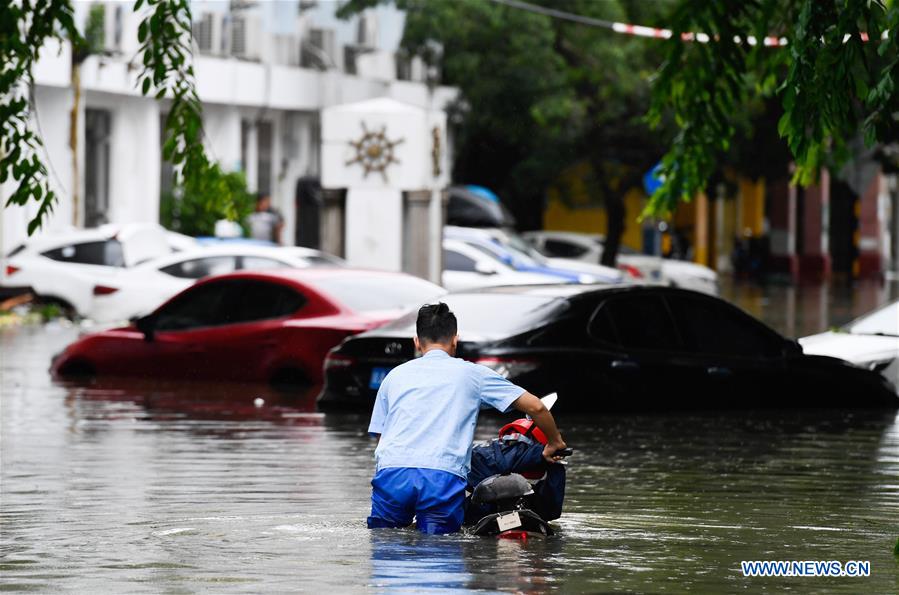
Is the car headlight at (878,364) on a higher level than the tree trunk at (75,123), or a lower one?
lower

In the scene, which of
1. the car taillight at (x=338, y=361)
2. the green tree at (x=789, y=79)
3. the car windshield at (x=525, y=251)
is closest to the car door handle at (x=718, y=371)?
the green tree at (x=789, y=79)

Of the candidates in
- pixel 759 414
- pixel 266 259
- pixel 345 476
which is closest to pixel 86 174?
pixel 266 259

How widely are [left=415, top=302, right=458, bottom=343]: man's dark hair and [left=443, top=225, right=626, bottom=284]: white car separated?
78.5 ft

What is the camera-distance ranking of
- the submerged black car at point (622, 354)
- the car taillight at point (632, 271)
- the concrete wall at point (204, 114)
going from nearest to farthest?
the submerged black car at point (622, 354) → the concrete wall at point (204, 114) → the car taillight at point (632, 271)

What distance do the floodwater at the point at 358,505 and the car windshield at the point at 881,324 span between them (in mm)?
2207

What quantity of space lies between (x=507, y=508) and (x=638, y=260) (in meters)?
36.2

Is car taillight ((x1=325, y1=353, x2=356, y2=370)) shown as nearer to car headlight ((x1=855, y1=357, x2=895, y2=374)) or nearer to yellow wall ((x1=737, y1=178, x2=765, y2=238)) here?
car headlight ((x1=855, y1=357, x2=895, y2=374))

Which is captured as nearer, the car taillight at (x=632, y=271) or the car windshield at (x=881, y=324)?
the car windshield at (x=881, y=324)

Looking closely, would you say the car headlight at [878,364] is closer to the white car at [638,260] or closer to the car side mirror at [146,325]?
the car side mirror at [146,325]

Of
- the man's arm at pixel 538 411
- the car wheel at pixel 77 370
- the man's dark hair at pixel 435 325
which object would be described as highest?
the man's dark hair at pixel 435 325

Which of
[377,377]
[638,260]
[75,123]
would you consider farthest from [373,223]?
[638,260]

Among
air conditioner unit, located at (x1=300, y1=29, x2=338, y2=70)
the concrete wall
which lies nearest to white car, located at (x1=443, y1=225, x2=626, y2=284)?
the concrete wall

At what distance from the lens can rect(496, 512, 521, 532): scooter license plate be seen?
30.5ft

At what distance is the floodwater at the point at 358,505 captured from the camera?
855cm
